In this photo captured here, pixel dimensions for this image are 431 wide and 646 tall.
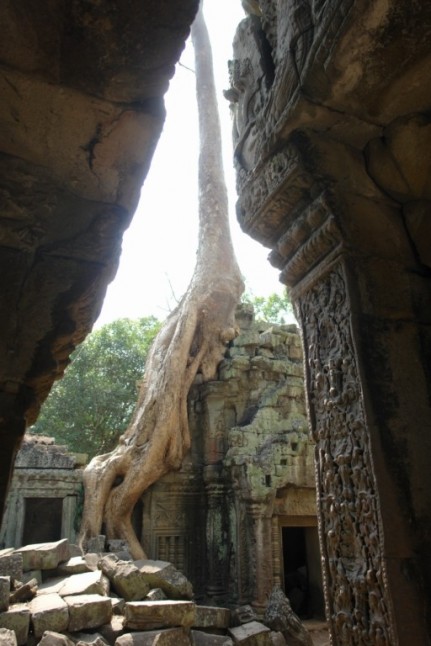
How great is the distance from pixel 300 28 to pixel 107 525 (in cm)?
880

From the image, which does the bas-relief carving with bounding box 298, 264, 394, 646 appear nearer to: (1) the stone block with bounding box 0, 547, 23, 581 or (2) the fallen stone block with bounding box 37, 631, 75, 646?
(2) the fallen stone block with bounding box 37, 631, 75, 646

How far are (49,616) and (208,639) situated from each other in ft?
6.53

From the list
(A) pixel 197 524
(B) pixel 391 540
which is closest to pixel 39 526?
(A) pixel 197 524

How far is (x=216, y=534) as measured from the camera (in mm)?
9289

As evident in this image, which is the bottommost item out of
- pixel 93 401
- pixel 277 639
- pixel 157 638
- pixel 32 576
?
pixel 277 639

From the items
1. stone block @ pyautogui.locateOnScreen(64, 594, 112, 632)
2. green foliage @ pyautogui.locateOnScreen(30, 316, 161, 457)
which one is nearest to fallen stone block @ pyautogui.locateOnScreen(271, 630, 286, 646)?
stone block @ pyautogui.locateOnScreen(64, 594, 112, 632)

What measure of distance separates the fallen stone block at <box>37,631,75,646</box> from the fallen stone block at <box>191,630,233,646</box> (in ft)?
5.47

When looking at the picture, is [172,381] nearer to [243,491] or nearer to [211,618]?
[243,491]

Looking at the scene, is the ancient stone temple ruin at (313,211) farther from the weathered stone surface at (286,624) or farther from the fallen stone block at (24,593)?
the weathered stone surface at (286,624)

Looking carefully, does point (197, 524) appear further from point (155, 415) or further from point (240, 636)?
point (240, 636)

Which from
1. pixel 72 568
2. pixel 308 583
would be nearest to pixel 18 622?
pixel 72 568

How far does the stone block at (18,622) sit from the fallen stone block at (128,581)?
4.82ft

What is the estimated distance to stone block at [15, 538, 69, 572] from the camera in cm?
609

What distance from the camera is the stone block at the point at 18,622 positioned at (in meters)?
4.39
